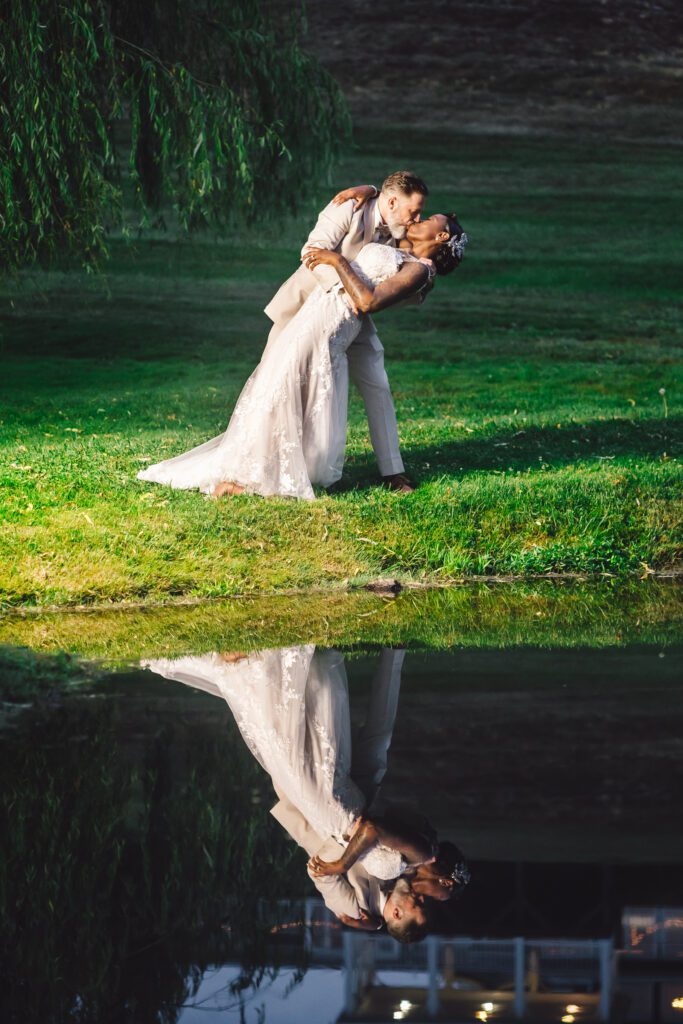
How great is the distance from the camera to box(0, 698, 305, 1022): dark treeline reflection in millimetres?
3676

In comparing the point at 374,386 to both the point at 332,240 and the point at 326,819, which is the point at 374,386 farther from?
the point at 326,819

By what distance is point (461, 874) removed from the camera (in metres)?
4.18

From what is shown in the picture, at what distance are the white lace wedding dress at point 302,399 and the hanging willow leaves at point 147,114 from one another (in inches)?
179

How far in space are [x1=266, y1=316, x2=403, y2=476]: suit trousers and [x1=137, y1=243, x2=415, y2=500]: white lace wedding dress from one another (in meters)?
0.25

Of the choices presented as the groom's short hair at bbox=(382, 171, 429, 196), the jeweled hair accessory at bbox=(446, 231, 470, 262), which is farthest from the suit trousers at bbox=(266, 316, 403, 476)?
the groom's short hair at bbox=(382, 171, 429, 196)

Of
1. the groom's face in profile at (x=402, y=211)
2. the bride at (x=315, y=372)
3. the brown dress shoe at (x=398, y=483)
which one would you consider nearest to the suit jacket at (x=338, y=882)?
the bride at (x=315, y=372)

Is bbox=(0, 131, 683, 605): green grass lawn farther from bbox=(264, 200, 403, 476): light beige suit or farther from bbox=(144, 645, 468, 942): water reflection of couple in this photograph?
bbox=(144, 645, 468, 942): water reflection of couple

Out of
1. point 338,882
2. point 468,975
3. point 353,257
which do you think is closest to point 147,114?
point 353,257

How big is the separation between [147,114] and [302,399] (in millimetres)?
7237

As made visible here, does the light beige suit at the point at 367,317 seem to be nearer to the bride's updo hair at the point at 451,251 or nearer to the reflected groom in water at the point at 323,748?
the bride's updo hair at the point at 451,251

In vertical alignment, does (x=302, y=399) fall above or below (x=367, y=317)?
below

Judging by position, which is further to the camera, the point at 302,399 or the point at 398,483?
the point at 398,483

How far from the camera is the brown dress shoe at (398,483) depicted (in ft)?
30.5

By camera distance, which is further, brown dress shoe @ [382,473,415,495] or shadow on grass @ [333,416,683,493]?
shadow on grass @ [333,416,683,493]
